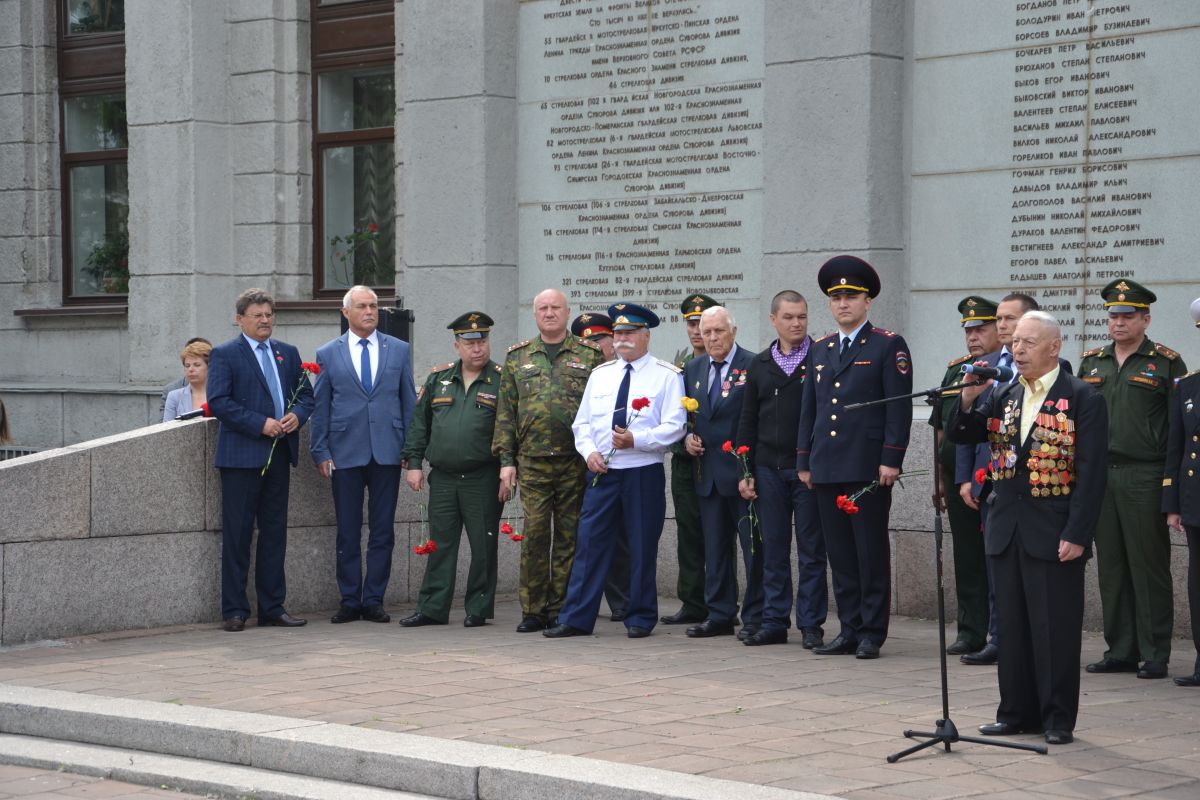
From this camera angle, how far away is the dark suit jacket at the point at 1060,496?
23.7 ft

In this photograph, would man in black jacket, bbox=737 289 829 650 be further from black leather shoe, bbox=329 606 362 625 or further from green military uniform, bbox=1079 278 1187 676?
black leather shoe, bbox=329 606 362 625

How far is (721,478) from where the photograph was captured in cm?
1066

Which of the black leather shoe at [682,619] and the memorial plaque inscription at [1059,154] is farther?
the black leather shoe at [682,619]

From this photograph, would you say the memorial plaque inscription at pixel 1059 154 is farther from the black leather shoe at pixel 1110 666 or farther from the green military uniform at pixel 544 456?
the green military uniform at pixel 544 456

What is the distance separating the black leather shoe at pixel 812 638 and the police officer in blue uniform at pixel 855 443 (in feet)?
0.32

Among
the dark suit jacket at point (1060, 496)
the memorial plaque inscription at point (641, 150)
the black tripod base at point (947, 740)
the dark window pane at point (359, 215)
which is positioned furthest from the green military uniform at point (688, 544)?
the dark window pane at point (359, 215)

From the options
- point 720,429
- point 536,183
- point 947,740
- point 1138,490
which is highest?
point 536,183

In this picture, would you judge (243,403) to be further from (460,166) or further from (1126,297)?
(1126,297)

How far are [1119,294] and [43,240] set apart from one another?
1283cm

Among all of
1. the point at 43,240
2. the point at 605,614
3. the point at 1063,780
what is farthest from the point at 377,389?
the point at 43,240

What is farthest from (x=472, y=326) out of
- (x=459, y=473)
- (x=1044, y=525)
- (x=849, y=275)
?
(x=1044, y=525)

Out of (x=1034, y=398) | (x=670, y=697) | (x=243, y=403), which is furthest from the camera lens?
(x=243, y=403)

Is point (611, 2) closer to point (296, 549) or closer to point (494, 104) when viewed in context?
point (494, 104)

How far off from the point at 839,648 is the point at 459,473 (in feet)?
9.18
